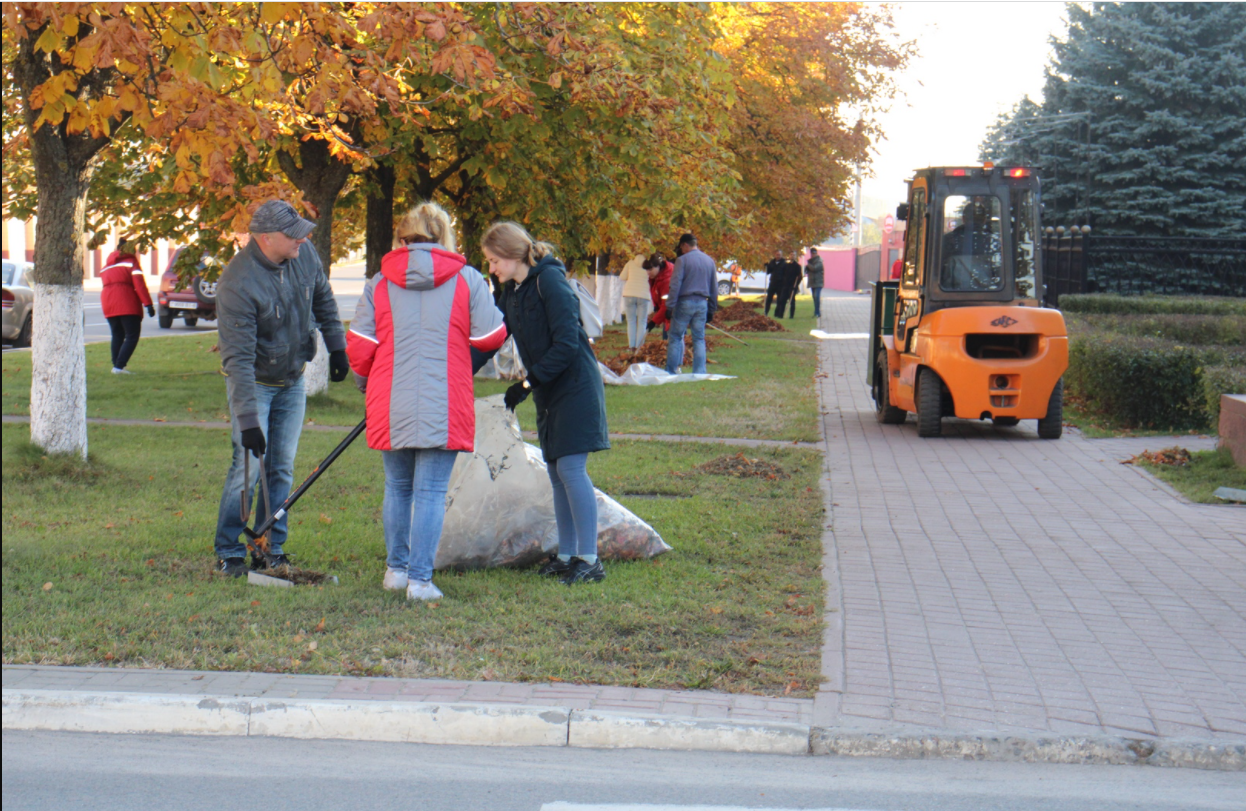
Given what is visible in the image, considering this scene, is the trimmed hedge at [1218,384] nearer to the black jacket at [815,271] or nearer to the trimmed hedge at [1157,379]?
the trimmed hedge at [1157,379]

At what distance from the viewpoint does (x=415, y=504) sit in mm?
5773

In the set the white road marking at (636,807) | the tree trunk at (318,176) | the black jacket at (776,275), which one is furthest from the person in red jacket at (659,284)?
the white road marking at (636,807)

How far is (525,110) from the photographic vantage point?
35.6 ft

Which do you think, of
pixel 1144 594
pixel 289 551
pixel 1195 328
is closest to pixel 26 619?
pixel 289 551

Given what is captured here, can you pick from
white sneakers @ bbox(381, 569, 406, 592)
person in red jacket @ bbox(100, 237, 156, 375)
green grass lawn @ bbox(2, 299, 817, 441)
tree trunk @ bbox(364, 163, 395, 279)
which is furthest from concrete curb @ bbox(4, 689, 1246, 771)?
person in red jacket @ bbox(100, 237, 156, 375)

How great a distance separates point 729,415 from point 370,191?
601cm

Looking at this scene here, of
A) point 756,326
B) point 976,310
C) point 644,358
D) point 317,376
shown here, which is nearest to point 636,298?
point 644,358

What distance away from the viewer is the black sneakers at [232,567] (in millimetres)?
6137

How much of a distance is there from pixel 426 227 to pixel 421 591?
167cm

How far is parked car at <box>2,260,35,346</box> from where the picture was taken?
21250mm

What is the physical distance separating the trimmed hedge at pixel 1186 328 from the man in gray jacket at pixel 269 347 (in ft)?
40.2

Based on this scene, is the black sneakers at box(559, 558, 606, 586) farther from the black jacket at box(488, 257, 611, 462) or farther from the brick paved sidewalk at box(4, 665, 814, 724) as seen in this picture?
the brick paved sidewalk at box(4, 665, 814, 724)

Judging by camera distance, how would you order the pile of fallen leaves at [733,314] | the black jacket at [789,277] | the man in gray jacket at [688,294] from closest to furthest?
1. the man in gray jacket at [688,294]
2. the pile of fallen leaves at [733,314]
3. the black jacket at [789,277]

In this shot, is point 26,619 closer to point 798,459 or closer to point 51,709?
point 51,709
